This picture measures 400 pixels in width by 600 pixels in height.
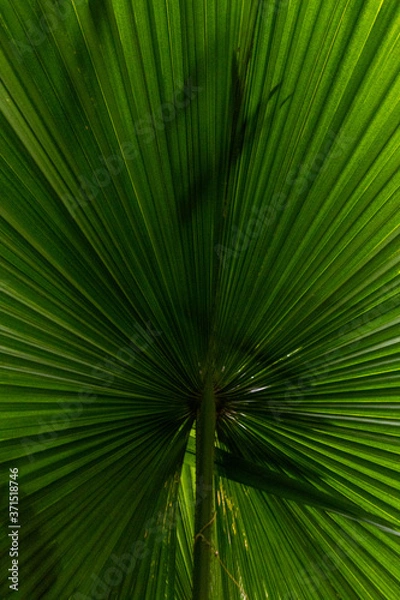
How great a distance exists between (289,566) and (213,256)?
75 cm

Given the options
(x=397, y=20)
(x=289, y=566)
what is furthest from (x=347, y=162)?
(x=289, y=566)

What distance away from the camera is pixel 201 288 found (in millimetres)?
1203

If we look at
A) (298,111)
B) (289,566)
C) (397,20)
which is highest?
(397,20)

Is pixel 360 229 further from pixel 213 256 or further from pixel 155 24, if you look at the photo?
pixel 155 24

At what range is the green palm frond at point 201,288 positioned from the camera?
3.24 ft

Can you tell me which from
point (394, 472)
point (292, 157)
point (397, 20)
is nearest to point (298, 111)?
point (292, 157)

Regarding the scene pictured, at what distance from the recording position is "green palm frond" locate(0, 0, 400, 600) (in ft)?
3.24

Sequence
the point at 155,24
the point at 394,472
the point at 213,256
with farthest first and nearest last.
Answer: the point at 394,472 < the point at 213,256 < the point at 155,24

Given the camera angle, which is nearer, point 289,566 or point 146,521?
point 146,521

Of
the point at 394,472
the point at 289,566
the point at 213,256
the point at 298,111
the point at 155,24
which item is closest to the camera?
the point at 155,24

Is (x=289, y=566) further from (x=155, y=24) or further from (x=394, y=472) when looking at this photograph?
(x=155, y=24)

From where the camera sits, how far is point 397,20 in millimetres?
963

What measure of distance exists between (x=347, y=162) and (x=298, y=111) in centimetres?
13

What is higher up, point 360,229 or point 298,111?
point 298,111
